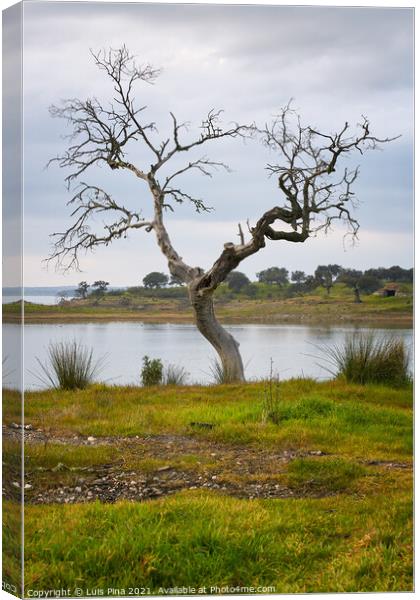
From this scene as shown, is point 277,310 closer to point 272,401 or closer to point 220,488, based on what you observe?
point 272,401

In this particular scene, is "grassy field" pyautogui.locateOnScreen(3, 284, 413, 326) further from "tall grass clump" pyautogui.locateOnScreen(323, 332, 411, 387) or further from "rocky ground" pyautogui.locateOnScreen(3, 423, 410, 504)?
"rocky ground" pyautogui.locateOnScreen(3, 423, 410, 504)

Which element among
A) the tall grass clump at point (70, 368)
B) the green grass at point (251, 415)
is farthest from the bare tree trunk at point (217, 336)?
the tall grass clump at point (70, 368)

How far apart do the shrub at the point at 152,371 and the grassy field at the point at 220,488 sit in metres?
0.22

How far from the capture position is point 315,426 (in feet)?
19.3

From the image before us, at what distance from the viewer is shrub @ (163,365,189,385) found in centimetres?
678

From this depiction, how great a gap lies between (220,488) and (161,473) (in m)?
0.39

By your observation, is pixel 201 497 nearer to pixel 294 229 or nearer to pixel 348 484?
pixel 348 484

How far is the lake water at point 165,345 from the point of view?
6384 millimetres

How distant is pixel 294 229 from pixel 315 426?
5.48 ft

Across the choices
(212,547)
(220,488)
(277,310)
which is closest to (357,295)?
(277,310)

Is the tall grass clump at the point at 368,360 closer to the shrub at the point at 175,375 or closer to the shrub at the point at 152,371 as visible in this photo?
the shrub at the point at 175,375

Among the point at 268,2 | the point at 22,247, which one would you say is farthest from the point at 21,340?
the point at 268,2

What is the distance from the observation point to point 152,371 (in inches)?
269

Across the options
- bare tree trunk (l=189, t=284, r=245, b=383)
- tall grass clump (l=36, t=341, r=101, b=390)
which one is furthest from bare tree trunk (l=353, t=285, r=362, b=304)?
tall grass clump (l=36, t=341, r=101, b=390)
